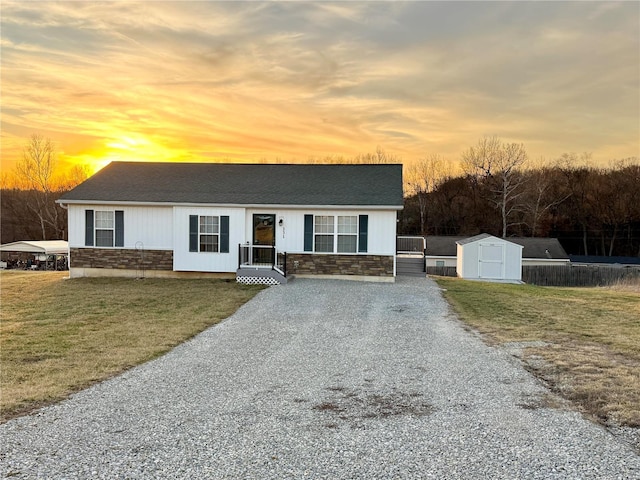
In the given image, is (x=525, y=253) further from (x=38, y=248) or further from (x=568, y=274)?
(x=38, y=248)

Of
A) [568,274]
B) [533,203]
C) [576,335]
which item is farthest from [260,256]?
[533,203]

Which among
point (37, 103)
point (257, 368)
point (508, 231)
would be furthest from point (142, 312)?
point (508, 231)

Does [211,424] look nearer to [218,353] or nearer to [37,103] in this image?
[218,353]

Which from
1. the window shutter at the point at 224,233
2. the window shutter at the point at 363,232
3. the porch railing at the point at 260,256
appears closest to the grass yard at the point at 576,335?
the window shutter at the point at 363,232

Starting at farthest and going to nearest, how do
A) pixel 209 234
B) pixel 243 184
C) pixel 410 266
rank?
pixel 410 266
pixel 243 184
pixel 209 234

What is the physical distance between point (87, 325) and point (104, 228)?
27.9 ft

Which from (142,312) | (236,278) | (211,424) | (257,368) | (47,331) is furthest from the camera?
(236,278)

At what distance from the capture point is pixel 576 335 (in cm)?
988

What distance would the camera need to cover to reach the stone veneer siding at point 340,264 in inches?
685

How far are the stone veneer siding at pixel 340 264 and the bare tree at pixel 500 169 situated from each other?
29782 mm

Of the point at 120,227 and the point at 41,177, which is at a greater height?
the point at 41,177

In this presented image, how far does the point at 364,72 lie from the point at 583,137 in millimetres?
27674

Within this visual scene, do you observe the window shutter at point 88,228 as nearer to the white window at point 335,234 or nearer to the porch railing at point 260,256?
the porch railing at point 260,256

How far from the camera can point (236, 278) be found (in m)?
17.3
